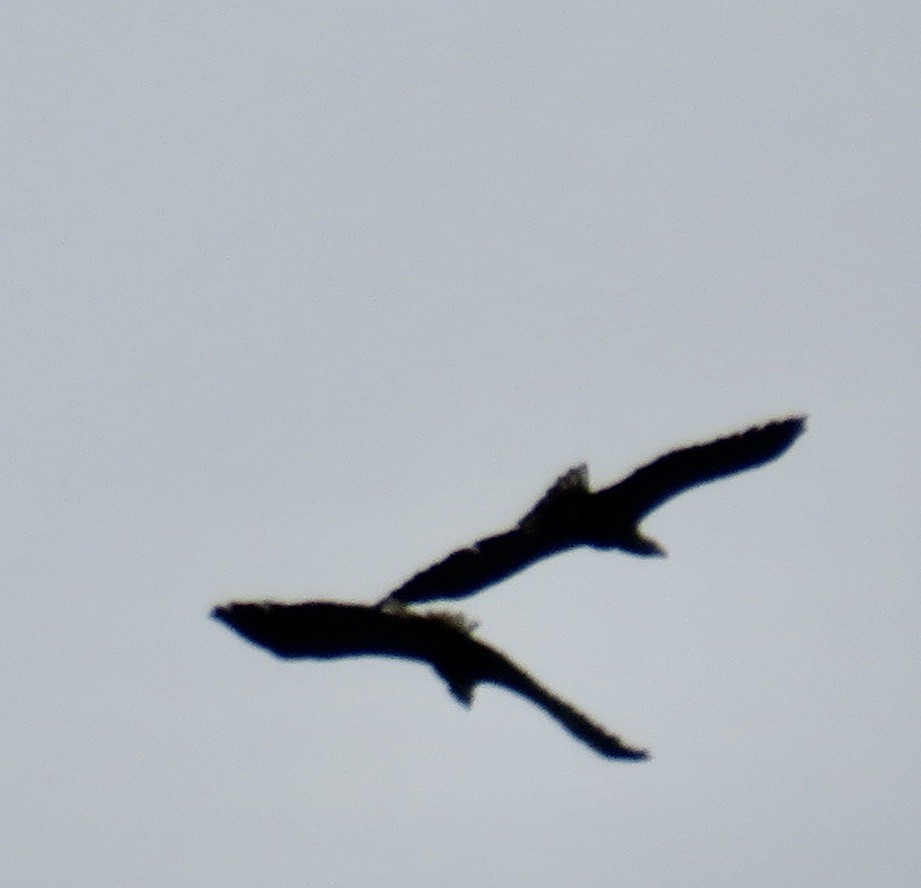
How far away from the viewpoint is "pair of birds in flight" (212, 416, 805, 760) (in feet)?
22.6

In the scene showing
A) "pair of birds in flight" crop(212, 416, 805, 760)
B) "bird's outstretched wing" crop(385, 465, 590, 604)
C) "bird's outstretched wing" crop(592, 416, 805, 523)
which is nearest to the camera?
"pair of birds in flight" crop(212, 416, 805, 760)

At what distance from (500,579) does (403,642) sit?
106 cm

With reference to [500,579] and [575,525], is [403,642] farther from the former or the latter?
[575,525]

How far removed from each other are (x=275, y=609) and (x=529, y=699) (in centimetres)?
193

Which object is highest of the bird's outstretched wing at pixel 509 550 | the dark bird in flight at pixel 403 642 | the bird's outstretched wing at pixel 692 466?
the bird's outstretched wing at pixel 692 466

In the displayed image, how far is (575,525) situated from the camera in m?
8.04

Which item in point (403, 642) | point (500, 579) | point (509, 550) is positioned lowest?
point (403, 642)

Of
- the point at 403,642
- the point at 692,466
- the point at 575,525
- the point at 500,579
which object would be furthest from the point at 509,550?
the point at 692,466

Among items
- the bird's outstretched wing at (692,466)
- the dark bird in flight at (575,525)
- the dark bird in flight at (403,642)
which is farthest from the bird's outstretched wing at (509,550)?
the dark bird in flight at (403,642)

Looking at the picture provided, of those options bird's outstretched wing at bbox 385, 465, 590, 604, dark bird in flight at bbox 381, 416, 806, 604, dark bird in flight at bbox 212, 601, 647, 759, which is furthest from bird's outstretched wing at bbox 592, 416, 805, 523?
dark bird in flight at bbox 212, 601, 647, 759

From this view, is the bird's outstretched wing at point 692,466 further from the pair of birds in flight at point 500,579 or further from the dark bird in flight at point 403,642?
the dark bird in flight at point 403,642

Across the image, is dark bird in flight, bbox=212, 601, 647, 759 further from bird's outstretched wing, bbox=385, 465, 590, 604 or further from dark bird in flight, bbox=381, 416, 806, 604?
bird's outstretched wing, bbox=385, 465, 590, 604

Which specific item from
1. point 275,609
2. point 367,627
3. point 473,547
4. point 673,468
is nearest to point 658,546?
point 673,468

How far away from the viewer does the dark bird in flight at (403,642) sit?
6738mm
